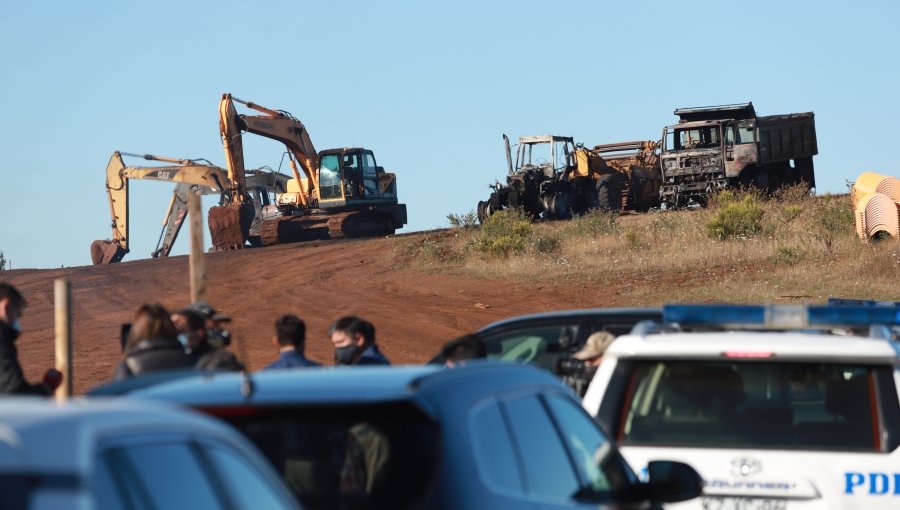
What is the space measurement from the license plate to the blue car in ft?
5.44

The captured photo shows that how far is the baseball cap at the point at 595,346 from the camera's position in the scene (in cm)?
938

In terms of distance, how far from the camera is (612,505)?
16.9 feet

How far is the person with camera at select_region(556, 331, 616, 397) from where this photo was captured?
8977mm

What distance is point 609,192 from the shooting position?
46.4 metres

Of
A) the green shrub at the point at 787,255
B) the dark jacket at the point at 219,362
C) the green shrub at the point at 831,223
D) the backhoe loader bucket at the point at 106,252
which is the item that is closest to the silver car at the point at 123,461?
the dark jacket at the point at 219,362

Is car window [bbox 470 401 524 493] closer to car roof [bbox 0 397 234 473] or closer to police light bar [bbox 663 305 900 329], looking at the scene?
car roof [bbox 0 397 234 473]

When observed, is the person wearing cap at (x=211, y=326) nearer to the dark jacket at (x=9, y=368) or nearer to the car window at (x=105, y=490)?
the dark jacket at (x=9, y=368)

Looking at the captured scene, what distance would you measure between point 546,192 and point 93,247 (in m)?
18.2

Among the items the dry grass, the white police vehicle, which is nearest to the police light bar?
the white police vehicle

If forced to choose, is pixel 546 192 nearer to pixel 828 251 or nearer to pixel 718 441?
pixel 828 251

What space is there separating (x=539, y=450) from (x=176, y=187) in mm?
52342

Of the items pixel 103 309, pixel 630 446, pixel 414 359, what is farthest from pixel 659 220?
pixel 630 446

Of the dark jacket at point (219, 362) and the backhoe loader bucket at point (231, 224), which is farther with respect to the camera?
the backhoe loader bucket at point (231, 224)

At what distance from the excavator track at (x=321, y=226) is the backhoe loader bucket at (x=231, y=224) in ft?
2.19
